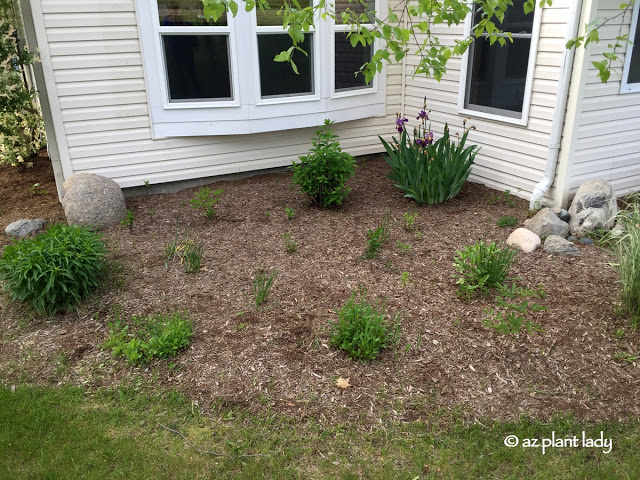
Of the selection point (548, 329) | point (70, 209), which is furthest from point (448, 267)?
point (70, 209)

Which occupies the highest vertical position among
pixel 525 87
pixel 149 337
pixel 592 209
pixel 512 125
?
pixel 525 87

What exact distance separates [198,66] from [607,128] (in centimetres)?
425

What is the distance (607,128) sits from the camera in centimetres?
536

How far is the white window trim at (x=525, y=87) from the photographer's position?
16.7 feet

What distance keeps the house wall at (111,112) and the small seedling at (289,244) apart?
1.92m

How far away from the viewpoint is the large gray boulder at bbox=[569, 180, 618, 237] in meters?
4.90

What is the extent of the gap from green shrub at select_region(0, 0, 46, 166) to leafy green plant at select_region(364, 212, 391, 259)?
3.56 metres

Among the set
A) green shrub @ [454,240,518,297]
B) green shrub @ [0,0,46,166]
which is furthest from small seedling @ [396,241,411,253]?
green shrub @ [0,0,46,166]

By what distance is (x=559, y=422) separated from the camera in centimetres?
286

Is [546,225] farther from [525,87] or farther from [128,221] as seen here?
[128,221]

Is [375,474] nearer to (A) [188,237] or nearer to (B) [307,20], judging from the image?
(B) [307,20]

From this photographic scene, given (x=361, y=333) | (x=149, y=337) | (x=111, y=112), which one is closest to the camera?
(x=361, y=333)

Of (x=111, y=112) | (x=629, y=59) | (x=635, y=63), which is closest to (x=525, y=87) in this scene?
(x=629, y=59)

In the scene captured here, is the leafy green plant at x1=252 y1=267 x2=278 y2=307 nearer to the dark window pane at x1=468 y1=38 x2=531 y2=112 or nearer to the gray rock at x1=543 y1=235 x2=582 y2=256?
the gray rock at x1=543 y1=235 x2=582 y2=256
